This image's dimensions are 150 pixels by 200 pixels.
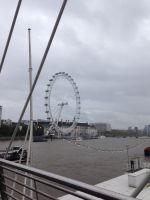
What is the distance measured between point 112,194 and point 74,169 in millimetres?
24520

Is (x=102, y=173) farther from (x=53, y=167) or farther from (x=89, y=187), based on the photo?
(x=89, y=187)

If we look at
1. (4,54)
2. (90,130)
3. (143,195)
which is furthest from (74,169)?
(90,130)

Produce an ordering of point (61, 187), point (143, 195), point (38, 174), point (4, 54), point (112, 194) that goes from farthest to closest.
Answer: point (143, 195), point (4, 54), point (38, 174), point (61, 187), point (112, 194)

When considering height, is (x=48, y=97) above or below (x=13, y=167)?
above

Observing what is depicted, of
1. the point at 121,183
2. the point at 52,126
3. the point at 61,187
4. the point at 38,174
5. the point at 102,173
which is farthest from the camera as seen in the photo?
the point at 52,126

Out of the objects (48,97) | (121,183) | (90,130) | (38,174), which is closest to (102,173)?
(121,183)

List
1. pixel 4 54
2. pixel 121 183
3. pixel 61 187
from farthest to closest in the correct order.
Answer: pixel 121 183
pixel 4 54
pixel 61 187

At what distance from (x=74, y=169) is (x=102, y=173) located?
8.92 ft

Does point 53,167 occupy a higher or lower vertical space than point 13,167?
lower

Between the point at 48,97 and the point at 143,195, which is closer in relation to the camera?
the point at 143,195

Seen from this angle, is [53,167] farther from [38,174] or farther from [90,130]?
[90,130]

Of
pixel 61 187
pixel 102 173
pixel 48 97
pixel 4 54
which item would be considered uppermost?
pixel 48 97

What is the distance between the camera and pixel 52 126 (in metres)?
38.1

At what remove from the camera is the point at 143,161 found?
24844 millimetres
